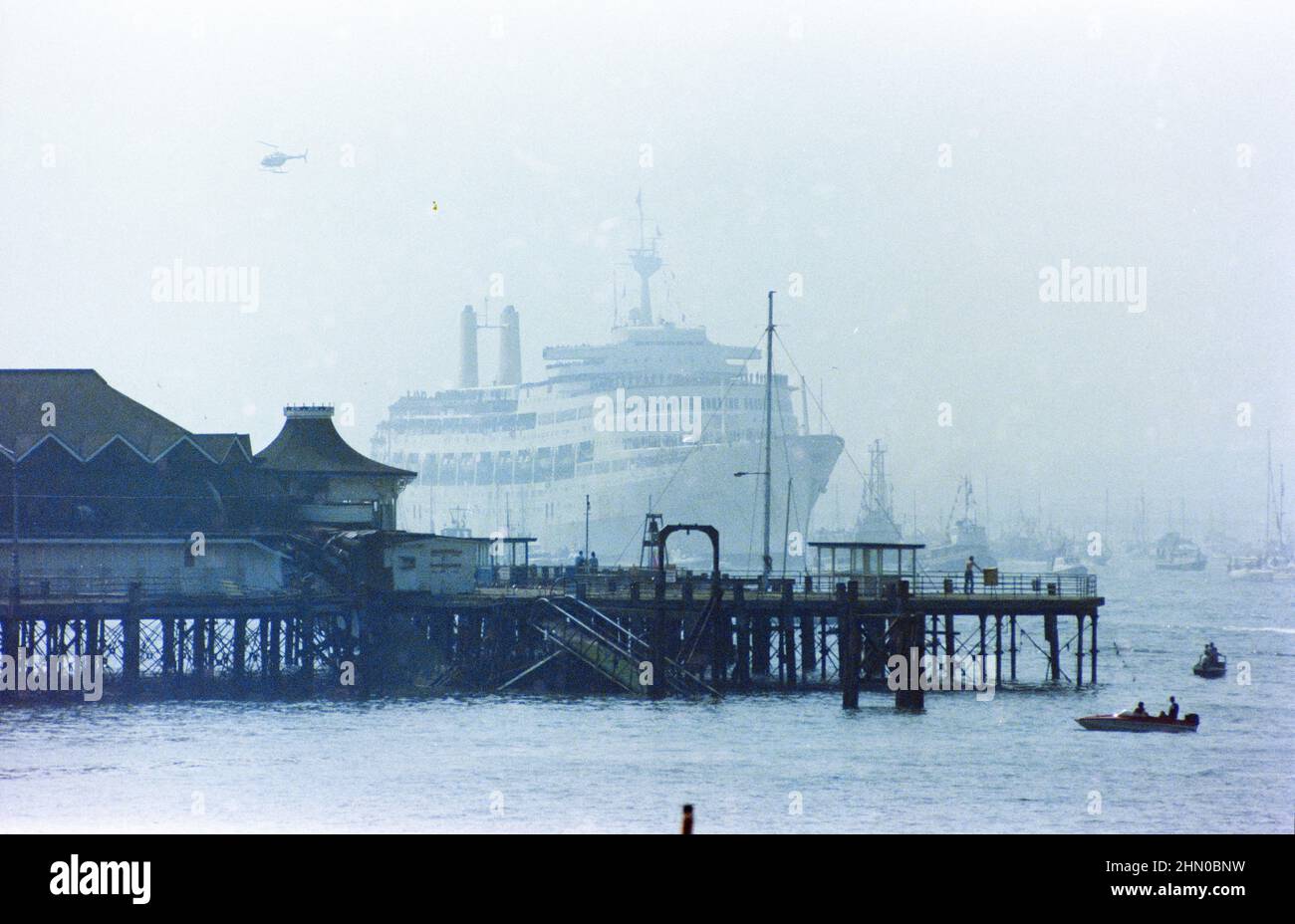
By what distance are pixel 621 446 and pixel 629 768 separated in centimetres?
9674

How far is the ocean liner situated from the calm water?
6999cm

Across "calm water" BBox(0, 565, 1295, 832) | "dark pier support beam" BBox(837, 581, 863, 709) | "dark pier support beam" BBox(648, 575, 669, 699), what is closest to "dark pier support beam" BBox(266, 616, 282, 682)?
"calm water" BBox(0, 565, 1295, 832)

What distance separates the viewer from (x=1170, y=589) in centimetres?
14900

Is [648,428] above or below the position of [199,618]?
above

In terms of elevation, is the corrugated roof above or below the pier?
above

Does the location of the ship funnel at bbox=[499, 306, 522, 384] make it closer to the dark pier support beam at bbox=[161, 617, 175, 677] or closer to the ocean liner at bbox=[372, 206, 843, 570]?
the ocean liner at bbox=[372, 206, 843, 570]

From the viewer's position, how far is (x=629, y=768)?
36625mm

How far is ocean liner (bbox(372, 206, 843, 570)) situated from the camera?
12675 centimetres

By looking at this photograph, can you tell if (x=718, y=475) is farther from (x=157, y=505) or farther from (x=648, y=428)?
(x=157, y=505)

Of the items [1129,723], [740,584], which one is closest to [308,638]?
[740,584]

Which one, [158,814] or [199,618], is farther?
[199,618]
